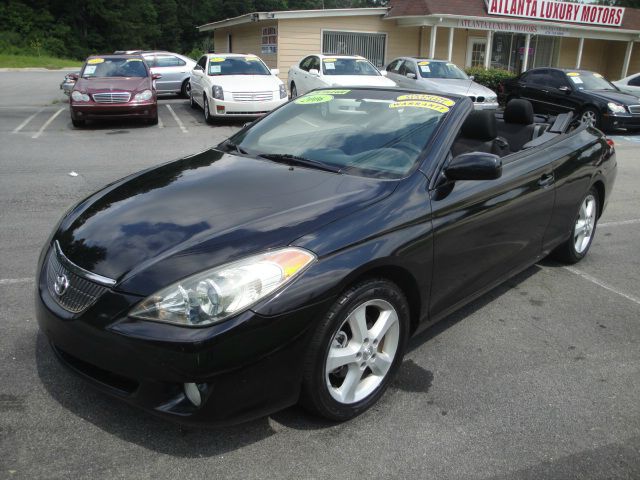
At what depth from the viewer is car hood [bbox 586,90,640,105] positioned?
1414 centimetres

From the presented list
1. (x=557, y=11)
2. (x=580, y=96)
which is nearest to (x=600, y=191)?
(x=580, y=96)

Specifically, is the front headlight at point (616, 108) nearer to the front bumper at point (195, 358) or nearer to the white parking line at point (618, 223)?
the white parking line at point (618, 223)

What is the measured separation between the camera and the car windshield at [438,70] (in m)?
16.0

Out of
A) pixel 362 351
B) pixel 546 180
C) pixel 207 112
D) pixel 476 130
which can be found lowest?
pixel 207 112

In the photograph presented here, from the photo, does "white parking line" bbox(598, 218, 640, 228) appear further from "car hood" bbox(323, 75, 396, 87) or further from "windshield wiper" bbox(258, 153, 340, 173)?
"car hood" bbox(323, 75, 396, 87)

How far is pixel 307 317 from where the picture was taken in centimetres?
235

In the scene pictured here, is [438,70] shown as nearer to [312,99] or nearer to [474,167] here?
[312,99]

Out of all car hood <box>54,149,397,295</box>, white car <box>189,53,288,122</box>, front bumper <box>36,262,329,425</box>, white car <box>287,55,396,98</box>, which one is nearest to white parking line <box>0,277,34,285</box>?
car hood <box>54,149,397,295</box>

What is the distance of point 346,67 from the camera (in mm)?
15312

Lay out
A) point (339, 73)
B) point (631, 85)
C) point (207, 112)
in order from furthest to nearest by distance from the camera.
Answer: point (631, 85)
point (339, 73)
point (207, 112)

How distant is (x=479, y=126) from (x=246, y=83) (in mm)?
9531

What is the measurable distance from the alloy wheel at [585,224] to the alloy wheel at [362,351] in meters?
2.65

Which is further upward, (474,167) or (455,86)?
(474,167)

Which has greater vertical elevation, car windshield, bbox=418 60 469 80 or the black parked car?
car windshield, bbox=418 60 469 80
